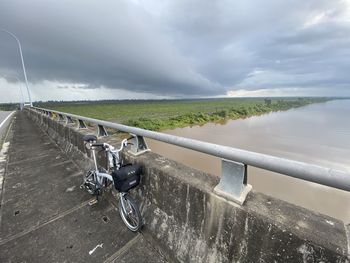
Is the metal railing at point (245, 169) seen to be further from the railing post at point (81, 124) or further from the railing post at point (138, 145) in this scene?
the railing post at point (81, 124)

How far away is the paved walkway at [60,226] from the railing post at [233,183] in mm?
1149

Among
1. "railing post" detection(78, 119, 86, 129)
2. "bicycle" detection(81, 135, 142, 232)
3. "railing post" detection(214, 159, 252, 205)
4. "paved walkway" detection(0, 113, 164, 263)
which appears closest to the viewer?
"railing post" detection(214, 159, 252, 205)

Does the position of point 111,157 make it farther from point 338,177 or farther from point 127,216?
point 338,177

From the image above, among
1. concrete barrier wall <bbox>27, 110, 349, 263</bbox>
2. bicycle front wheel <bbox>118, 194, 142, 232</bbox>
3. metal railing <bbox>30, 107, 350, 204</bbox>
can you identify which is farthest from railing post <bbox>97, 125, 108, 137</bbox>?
metal railing <bbox>30, 107, 350, 204</bbox>

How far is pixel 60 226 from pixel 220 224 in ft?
7.26

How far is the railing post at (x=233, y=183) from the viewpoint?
1.51 meters

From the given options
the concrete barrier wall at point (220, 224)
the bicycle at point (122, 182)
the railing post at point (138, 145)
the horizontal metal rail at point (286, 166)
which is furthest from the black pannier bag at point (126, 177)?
the horizontal metal rail at point (286, 166)

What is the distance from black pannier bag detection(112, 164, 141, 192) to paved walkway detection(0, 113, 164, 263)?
656 millimetres

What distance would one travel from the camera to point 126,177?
2229mm

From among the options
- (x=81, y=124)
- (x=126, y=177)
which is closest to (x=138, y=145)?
(x=126, y=177)

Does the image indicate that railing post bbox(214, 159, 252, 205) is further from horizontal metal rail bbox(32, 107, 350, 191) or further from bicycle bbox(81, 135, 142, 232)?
bicycle bbox(81, 135, 142, 232)

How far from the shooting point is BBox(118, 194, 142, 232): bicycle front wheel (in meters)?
2.37

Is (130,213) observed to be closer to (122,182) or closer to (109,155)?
(122,182)

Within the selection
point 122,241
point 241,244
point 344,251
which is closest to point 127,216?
point 122,241
